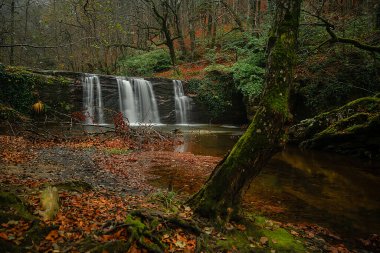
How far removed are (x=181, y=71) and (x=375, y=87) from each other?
16418 millimetres

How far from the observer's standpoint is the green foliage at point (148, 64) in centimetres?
2942

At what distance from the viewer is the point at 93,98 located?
2120 cm

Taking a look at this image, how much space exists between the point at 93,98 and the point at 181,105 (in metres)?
6.52

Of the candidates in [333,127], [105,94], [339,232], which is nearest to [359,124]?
[333,127]

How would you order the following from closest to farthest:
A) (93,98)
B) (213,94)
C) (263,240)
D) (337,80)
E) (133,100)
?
(263,240)
(337,80)
(93,98)
(133,100)
(213,94)

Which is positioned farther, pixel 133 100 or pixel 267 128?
pixel 133 100

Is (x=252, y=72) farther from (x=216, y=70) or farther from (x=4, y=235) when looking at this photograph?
(x=4, y=235)

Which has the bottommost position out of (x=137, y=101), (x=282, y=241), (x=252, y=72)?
(x=282, y=241)

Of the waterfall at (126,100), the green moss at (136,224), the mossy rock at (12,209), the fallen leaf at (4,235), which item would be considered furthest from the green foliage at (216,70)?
the fallen leaf at (4,235)

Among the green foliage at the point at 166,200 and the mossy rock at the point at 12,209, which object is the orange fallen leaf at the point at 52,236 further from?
the green foliage at the point at 166,200

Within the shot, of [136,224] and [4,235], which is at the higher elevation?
[4,235]

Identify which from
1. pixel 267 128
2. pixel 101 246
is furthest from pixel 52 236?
pixel 267 128

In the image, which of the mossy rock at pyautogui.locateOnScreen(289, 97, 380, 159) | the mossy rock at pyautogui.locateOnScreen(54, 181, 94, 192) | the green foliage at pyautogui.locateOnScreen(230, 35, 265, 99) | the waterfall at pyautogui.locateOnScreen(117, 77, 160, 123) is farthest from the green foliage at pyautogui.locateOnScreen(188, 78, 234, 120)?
the mossy rock at pyautogui.locateOnScreen(54, 181, 94, 192)

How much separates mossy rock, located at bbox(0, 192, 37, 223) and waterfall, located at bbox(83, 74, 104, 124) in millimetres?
17464
